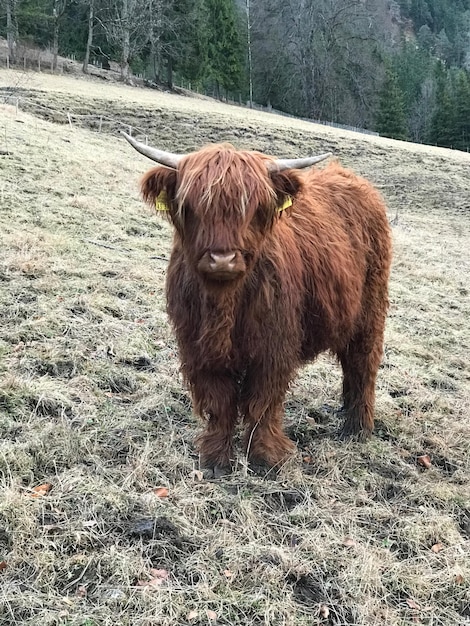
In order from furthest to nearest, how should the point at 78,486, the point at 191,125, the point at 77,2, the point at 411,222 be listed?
1. the point at 77,2
2. the point at 191,125
3. the point at 411,222
4. the point at 78,486

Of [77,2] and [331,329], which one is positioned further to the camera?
[77,2]

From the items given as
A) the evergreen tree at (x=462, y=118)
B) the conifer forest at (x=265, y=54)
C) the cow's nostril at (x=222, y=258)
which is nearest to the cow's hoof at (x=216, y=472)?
the cow's nostril at (x=222, y=258)

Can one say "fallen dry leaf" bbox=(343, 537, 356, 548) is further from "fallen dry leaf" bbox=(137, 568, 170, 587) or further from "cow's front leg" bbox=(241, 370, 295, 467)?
"fallen dry leaf" bbox=(137, 568, 170, 587)

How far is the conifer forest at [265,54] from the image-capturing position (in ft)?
136

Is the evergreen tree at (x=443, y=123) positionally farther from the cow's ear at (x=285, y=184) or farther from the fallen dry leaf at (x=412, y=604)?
the fallen dry leaf at (x=412, y=604)

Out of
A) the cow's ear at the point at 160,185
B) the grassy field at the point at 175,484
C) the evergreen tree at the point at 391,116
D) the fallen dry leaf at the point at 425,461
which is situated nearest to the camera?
the grassy field at the point at 175,484

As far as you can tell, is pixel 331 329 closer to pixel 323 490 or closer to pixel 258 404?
pixel 258 404

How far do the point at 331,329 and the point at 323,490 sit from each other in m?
0.98

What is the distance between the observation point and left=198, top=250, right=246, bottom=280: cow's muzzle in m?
2.87

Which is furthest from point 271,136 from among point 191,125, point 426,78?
point 426,78

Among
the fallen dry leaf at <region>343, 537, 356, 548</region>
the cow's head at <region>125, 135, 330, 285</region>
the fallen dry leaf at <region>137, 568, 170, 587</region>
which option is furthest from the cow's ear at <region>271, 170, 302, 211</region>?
the fallen dry leaf at <region>137, 568, 170, 587</region>

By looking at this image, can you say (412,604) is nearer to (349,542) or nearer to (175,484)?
(349,542)

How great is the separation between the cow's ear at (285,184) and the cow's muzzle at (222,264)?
471 millimetres

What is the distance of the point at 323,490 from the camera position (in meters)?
3.53
